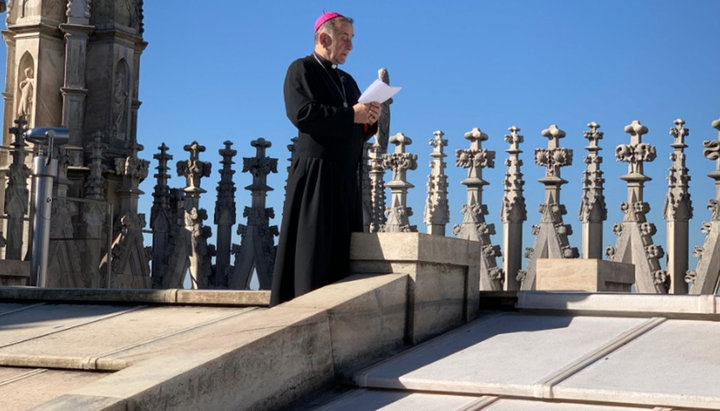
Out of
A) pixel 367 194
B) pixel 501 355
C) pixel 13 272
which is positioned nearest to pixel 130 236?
pixel 367 194

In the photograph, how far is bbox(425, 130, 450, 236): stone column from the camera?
17.5 metres

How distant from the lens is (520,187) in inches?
650

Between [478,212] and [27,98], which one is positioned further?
[27,98]

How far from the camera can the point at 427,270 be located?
21.9ft

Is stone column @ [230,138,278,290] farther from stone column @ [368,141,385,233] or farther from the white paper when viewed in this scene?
the white paper

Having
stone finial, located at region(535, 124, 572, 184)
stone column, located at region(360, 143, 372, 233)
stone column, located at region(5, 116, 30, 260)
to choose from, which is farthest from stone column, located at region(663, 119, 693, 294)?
stone column, located at region(5, 116, 30, 260)

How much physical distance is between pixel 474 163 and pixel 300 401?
37.6 feet

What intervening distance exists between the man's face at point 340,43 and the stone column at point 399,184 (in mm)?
10665

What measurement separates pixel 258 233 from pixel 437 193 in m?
2.93

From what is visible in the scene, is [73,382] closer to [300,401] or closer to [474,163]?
[300,401]

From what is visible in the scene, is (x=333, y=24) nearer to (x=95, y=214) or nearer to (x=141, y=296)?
(x=141, y=296)

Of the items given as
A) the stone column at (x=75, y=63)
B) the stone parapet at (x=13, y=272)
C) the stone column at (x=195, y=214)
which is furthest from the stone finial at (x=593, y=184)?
the stone column at (x=75, y=63)

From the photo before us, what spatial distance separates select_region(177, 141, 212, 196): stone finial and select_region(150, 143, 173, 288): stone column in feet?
0.98

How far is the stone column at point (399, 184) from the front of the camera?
17.8m
